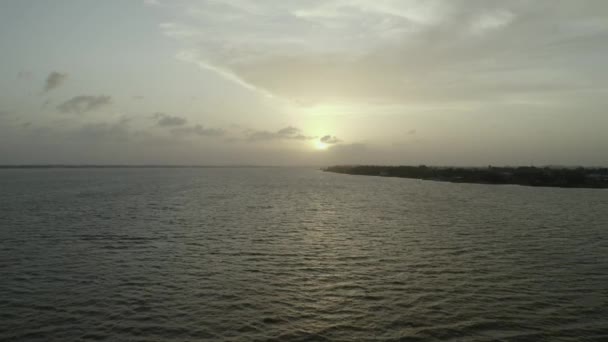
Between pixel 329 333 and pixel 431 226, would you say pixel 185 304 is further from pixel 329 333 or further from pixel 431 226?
pixel 431 226

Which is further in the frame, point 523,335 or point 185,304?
point 185,304

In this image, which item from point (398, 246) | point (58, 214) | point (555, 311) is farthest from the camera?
point (58, 214)

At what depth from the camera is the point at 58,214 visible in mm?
47531

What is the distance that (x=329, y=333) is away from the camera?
14945mm

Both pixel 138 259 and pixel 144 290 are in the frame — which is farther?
pixel 138 259

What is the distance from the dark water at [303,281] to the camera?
15.3 metres

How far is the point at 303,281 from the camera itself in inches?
844

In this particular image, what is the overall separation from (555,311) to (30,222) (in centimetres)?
4542

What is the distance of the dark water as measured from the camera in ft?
50.1

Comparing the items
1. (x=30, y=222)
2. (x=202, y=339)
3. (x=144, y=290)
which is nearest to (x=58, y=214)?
(x=30, y=222)

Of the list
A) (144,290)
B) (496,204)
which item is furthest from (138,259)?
(496,204)

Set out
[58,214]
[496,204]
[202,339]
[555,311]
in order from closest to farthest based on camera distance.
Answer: [202,339] < [555,311] < [58,214] < [496,204]

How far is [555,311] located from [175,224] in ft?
110

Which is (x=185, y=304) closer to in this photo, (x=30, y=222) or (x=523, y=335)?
(x=523, y=335)
